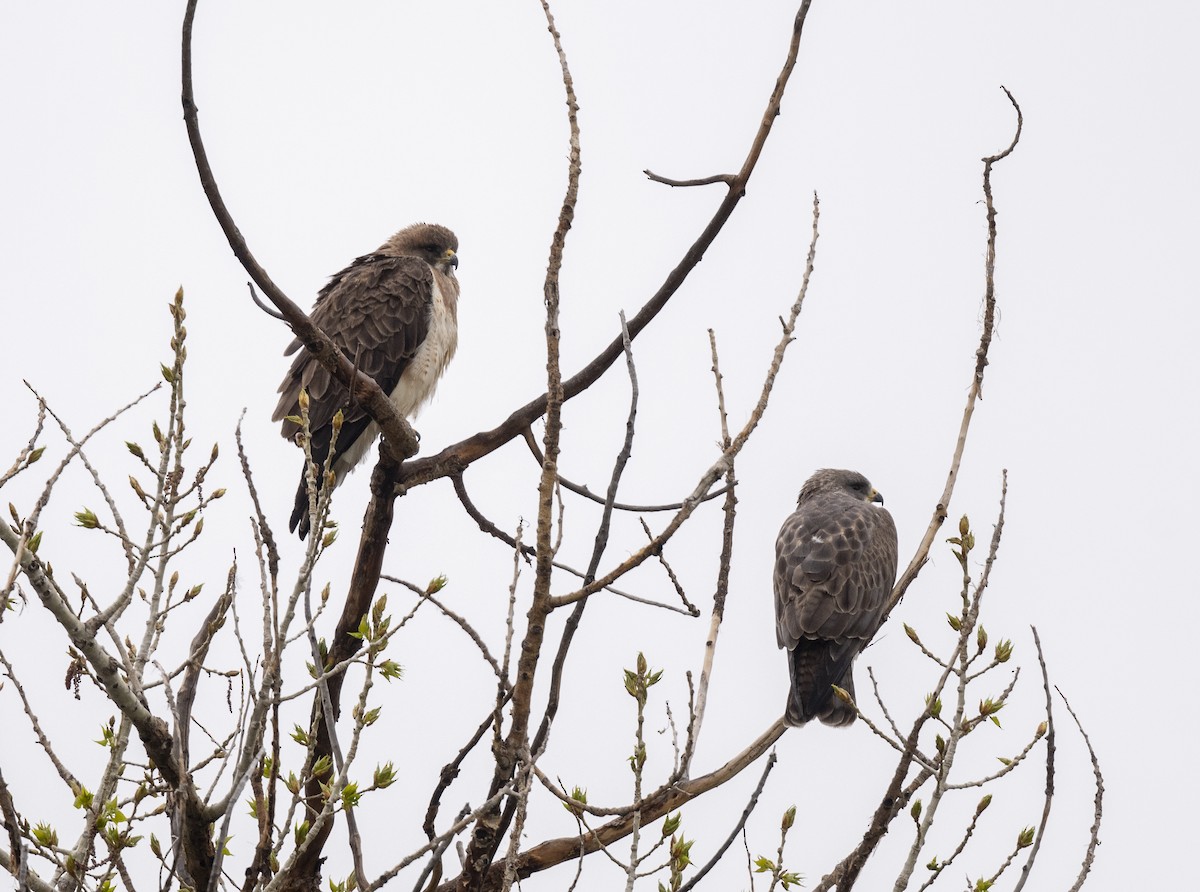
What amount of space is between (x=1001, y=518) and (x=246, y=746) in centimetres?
204

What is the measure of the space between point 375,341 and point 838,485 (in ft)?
9.45

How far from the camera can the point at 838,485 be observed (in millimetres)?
7805

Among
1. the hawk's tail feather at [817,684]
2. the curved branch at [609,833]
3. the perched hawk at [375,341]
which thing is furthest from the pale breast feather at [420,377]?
the curved branch at [609,833]

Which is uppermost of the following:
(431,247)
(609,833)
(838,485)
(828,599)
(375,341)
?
(431,247)

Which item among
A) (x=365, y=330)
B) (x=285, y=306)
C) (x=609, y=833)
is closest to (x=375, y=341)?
(x=365, y=330)

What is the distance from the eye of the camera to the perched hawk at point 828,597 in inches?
227

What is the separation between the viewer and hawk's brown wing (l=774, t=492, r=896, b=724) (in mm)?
5766

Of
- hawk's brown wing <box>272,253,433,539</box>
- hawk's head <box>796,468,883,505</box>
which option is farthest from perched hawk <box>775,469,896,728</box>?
hawk's brown wing <box>272,253,433,539</box>

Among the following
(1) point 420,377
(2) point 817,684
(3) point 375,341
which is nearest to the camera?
(2) point 817,684

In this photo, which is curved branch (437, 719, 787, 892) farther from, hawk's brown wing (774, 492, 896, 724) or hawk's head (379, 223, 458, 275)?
hawk's head (379, 223, 458, 275)

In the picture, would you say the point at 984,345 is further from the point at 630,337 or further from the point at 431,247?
the point at 431,247

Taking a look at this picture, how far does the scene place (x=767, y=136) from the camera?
3857 mm

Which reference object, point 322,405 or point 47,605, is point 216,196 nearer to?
point 47,605

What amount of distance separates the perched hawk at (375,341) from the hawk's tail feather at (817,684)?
2.48 meters
